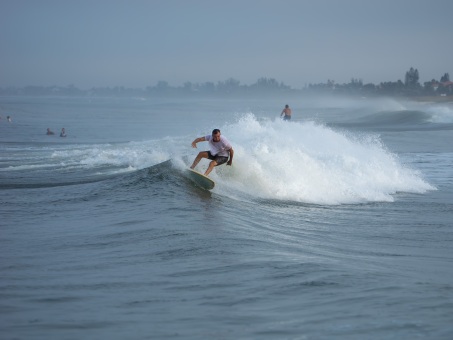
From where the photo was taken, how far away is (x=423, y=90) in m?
178

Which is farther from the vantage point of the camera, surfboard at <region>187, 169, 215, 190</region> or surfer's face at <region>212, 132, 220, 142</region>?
surfboard at <region>187, 169, 215, 190</region>

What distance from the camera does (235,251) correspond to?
9.43 meters

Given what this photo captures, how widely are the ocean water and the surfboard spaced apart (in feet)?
0.61

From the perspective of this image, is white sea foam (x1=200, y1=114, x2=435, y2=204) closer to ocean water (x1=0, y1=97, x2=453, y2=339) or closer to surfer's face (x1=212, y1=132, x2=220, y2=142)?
ocean water (x1=0, y1=97, x2=453, y2=339)

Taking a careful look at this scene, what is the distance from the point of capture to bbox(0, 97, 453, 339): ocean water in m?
6.35

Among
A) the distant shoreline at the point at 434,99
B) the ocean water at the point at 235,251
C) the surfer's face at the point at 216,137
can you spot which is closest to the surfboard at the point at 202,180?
the ocean water at the point at 235,251

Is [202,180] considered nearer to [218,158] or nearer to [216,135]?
[218,158]

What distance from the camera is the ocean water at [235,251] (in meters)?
6.35

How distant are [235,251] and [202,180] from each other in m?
6.45

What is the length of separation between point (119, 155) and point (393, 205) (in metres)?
13.7

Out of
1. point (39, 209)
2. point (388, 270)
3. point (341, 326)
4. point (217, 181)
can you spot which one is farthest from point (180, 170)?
point (341, 326)

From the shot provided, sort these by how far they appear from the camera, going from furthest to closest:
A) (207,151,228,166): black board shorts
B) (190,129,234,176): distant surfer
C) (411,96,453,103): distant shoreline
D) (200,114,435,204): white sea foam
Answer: (411,96,453,103): distant shoreline → (200,114,435,204): white sea foam → (207,151,228,166): black board shorts → (190,129,234,176): distant surfer

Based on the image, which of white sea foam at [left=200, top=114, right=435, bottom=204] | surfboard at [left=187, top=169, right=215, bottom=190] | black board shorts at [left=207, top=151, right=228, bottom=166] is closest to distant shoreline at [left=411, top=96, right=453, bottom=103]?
white sea foam at [left=200, top=114, right=435, bottom=204]

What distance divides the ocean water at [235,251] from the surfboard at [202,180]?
0.61 feet
